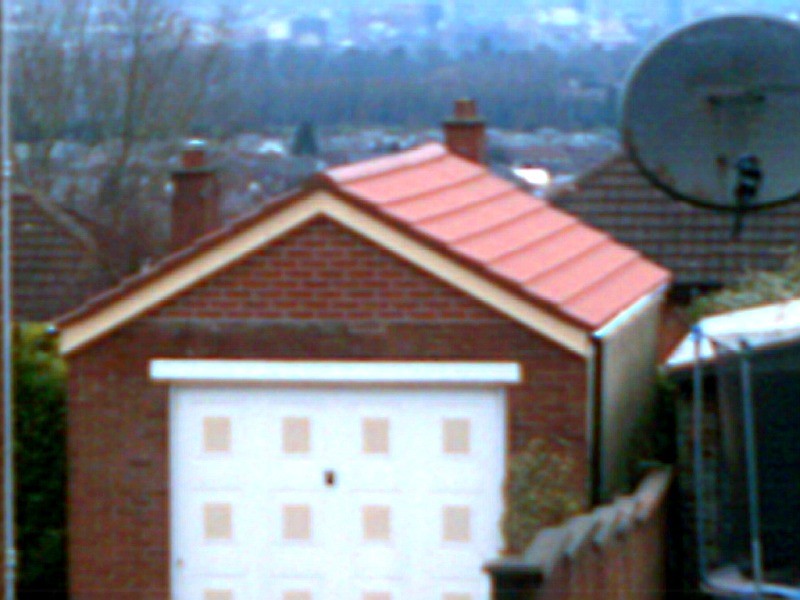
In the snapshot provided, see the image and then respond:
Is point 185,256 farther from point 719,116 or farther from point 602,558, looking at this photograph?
point 719,116

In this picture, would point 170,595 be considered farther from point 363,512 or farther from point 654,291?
point 654,291

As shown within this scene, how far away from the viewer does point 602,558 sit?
752 centimetres

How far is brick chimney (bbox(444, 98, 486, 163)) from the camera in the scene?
49.3 ft

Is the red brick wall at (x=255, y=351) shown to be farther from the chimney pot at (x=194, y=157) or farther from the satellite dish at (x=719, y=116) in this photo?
the chimney pot at (x=194, y=157)

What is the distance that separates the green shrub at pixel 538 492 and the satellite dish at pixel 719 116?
4231 mm

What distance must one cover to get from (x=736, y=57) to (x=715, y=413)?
530cm

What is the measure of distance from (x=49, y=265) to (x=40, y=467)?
10.0 metres

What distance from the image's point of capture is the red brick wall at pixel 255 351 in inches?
410

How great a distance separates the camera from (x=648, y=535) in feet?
33.2

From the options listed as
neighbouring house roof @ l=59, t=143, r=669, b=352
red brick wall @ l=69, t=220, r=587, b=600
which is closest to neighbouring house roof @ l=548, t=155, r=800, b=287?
neighbouring house roof @ l=59, t=143, r=669, b=352

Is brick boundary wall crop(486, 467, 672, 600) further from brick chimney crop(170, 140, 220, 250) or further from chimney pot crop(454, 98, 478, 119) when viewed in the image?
brick chimney crop(170, 140, 220, 250)

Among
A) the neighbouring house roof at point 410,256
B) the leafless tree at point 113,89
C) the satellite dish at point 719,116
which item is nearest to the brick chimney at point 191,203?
the neighbouring house roof at point 410,256

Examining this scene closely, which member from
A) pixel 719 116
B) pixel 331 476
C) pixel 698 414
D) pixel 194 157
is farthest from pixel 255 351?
pixel 719 116

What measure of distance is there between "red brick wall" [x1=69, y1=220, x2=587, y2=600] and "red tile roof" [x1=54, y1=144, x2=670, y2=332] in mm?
284
